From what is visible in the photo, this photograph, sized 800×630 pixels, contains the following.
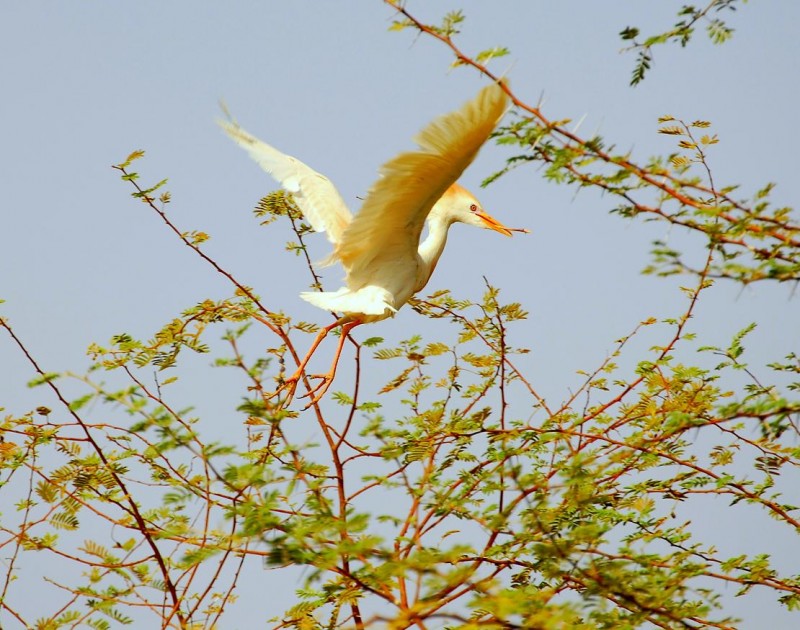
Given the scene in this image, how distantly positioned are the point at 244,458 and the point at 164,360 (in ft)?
1.69

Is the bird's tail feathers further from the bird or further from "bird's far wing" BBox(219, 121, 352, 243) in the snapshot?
"bird's far wing" BBox(219, 121, 352, 243)

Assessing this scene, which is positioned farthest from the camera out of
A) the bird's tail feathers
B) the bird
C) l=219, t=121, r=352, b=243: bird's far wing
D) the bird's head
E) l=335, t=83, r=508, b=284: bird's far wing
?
the bird's head

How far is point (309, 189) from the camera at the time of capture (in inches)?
180

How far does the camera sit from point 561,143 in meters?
2.40

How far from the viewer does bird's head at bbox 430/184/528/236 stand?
4.92 m

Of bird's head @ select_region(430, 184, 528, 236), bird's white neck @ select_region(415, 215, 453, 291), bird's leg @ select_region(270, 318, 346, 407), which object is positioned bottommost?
bird's leg @ select_region(270, 318, 346, 407)

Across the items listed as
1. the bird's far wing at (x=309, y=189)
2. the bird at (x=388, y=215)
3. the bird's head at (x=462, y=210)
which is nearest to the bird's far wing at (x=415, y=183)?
the bird at (x=388, y=215)

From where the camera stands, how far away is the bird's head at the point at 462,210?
4.92 metres

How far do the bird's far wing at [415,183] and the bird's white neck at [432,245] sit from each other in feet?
0.76

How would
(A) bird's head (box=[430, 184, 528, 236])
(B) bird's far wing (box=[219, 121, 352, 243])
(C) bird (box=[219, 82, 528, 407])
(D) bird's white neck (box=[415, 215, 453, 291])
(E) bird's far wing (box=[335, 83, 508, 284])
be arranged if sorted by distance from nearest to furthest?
(E) bird's far wing (box=[335, 83, 508, 284])
(C) bird (box=[219, 82, 528, 407])
(B) bird's far wing (box=[219, 121, 352, 243])
(D) bird's white neck (box=[415, 215, 453, 291])
(A) bird's head (box=[430, 184, 528, 236])

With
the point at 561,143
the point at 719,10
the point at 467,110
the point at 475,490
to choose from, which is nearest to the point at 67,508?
the point at 475,490

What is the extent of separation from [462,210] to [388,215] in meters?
0.89

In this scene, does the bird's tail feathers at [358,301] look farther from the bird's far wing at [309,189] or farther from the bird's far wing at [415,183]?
the bird's far wing at [309,189]

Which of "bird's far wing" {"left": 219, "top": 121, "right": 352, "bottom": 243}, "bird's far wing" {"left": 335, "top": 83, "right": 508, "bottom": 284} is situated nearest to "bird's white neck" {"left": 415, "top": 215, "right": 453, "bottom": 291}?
"bird's far wing" {"left": 335, "top": 83, "right": 508, "bottom": 284}
